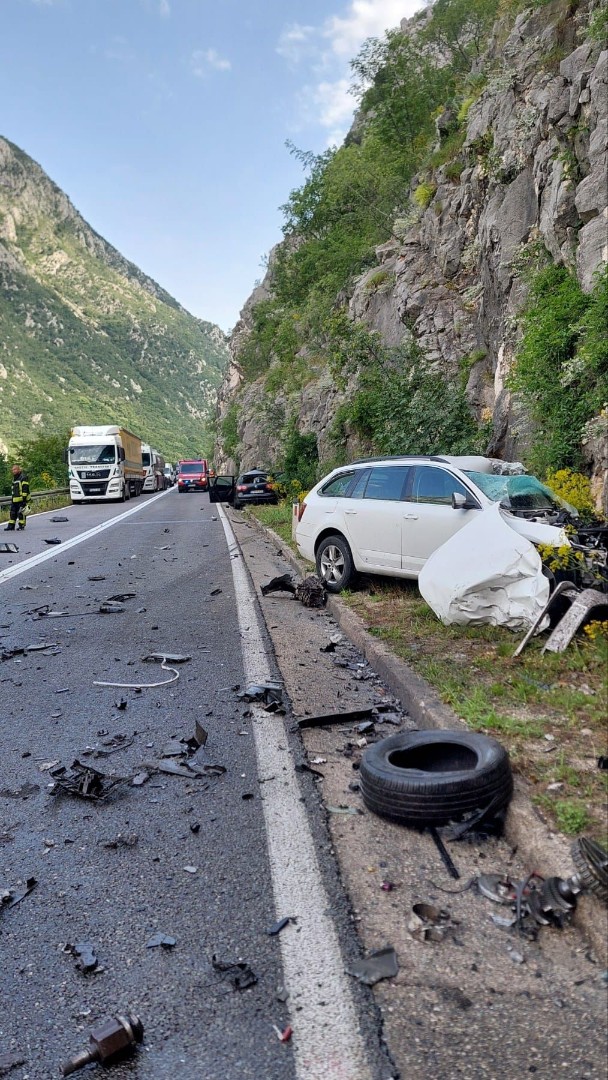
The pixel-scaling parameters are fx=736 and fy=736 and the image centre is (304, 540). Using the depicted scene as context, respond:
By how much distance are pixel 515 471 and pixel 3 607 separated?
6.41 m

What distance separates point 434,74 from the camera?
32.1 metres

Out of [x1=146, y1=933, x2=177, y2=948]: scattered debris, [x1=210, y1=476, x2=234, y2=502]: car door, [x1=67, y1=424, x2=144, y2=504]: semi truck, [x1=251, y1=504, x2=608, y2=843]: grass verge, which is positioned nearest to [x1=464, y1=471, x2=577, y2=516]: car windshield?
[x1=251, y1=504, x2=608, y2=843]: grass verge

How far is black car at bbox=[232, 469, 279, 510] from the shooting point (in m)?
30.1

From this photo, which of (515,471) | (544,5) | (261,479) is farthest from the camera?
(261,479)

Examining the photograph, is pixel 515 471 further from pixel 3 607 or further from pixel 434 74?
pixel 434 74

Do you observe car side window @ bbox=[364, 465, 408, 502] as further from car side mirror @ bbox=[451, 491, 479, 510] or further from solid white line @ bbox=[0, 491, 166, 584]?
solid white line @ bbox=[0, 491, 166, 584]

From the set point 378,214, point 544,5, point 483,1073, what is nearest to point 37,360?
point 378,214

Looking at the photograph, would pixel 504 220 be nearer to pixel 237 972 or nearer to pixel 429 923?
pixel 429 923

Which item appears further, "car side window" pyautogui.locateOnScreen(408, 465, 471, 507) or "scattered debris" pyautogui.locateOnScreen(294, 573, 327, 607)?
"scattered debris" pyautogui.locateOnScreen(294, 573, 327, 607)

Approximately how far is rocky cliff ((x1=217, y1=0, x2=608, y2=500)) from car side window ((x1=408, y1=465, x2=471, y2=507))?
133 inches

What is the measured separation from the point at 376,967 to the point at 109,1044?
2.91ft

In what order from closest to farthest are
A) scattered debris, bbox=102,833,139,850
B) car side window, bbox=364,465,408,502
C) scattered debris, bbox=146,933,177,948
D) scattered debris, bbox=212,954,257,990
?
1. scattered debris, bbox=212,954,257,990
2. scattered debris, bbox=146,933,177,948
3. scattered debris, bbox=102,833,139,850
4. car side window, bbox=364,465,408,502

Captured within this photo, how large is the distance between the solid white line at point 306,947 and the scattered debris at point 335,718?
38 centimetres

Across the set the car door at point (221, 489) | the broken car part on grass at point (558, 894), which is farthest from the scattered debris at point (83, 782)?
the car door at point (221, 489)
